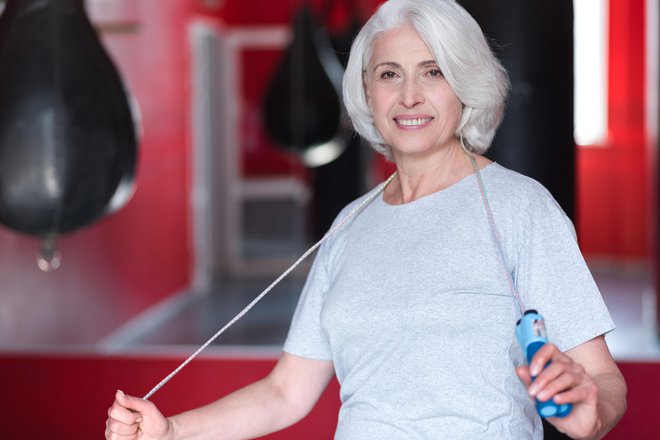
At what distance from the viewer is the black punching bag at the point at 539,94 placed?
6.87 feet

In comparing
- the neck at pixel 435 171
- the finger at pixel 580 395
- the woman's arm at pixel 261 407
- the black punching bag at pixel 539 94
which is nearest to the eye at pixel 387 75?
the neck at pixel 435 171

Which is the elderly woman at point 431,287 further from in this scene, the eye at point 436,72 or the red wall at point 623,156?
the red wall at point 623,156

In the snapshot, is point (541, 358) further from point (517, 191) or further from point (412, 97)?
point (412, 97)

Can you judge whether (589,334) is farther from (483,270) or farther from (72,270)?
(72,270)

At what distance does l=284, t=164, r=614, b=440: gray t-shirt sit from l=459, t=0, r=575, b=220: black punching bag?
0.77 metres

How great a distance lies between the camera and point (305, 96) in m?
4.39

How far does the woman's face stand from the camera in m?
1.37

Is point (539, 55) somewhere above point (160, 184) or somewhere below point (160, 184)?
above

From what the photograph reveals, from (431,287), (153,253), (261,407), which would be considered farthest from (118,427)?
(153,253)

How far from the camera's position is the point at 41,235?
6.93 feet

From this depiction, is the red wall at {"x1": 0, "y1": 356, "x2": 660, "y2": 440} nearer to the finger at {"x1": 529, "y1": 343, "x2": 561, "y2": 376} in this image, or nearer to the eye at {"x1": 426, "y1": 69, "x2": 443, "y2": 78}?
the eye at {"x1": 426, "y1": 69, "x2": 443, "y2": 78}

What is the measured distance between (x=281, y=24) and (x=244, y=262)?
1.87 meters

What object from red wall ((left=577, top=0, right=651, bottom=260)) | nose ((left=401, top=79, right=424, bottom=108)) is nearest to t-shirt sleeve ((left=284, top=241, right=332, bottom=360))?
nose ((left=401, top=79, right=424, bottom=108))

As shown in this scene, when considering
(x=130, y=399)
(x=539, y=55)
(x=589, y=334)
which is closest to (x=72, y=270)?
(x=539, y=55)
